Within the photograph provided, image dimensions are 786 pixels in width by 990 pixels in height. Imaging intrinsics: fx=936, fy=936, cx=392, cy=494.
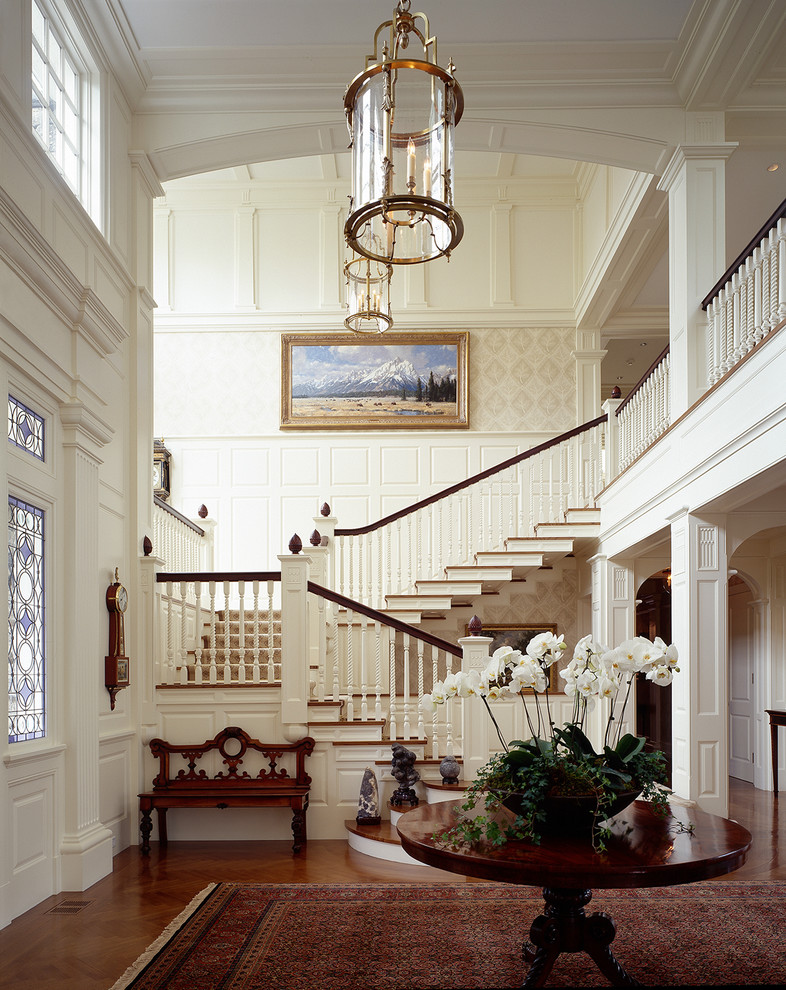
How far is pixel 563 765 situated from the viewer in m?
3.62

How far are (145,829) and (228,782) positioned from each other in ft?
2.32

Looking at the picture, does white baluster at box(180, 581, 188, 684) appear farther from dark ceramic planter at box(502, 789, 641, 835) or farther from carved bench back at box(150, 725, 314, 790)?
dark ceramic planter at box(502, 789, 641, 835)

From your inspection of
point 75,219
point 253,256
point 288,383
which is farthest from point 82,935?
point 253,256

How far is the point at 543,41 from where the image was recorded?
767 cm

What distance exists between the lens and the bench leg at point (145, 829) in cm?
703

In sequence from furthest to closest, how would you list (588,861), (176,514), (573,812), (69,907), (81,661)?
1. (176,514)
2. (81,661)
3. (69,907)
4. (573,812)
5. (588,861)

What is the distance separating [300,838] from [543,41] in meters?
6.64

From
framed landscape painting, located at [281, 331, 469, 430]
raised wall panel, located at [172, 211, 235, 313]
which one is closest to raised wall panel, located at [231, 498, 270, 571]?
framed landscape painting, located at [281, 331, 469, 430]

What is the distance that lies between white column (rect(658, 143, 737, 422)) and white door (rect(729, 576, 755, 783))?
4.62 m

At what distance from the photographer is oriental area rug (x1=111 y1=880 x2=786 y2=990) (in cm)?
424

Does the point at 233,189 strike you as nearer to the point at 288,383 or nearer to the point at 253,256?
the point at 253,256

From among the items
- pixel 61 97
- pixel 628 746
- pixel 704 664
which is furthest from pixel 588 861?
pixel 61 97

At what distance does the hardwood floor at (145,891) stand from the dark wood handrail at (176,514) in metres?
3.06

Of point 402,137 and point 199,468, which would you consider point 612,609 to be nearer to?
point 199,468
